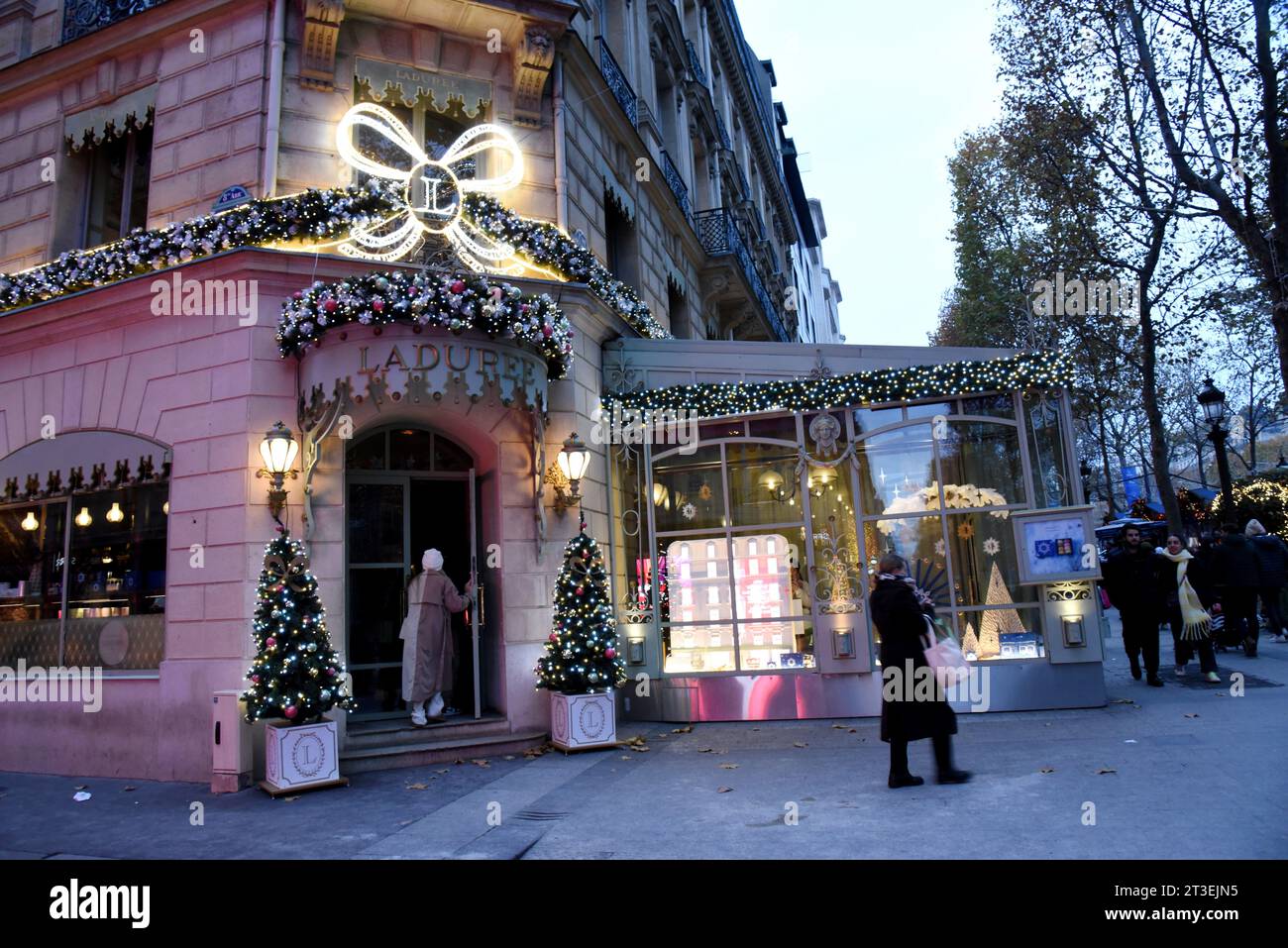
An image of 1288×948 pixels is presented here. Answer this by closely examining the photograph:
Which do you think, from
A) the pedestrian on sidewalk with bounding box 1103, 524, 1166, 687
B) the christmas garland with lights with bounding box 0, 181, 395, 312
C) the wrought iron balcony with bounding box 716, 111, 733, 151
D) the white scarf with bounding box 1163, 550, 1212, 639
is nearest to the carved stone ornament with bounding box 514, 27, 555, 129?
the christmas garland with lights with bounding box 0, 181, 395, 312

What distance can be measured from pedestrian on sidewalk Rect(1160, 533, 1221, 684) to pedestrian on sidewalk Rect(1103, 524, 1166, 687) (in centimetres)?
30

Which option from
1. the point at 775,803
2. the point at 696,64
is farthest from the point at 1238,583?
the point at 696,64

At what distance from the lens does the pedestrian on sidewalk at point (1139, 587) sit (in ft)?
34.7

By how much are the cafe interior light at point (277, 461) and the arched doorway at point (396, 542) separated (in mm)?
1036

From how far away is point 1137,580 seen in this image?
1060cm

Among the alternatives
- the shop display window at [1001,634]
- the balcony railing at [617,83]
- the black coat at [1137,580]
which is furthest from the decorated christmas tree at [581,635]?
the balcony railing at [617,83]

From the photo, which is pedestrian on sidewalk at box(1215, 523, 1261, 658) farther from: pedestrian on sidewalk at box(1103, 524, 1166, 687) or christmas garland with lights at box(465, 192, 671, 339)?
christmas garland with lights at box(465, 192, 671, 339)

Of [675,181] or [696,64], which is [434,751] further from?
[696,64]

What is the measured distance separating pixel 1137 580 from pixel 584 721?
728cm

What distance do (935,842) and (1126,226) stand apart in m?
17.5

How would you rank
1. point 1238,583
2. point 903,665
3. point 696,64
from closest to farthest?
point 903,665 → point 1238,583 → point 696,64

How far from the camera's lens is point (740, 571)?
11000mm

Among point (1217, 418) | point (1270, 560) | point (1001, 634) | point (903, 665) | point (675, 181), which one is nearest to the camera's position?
point (903, 665)
